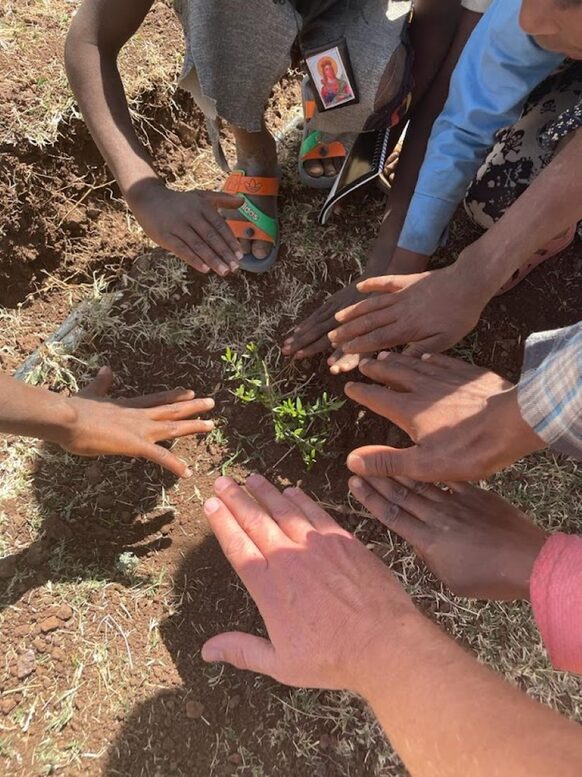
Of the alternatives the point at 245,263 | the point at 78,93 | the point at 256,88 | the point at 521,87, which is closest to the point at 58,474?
the point at 245,263

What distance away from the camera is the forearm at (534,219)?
4.93ft

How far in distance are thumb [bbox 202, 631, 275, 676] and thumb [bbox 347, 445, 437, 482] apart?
0.49 m

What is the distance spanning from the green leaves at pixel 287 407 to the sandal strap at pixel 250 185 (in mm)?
593

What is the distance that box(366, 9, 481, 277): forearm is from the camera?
2062mm

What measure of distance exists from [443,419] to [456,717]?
742 mm

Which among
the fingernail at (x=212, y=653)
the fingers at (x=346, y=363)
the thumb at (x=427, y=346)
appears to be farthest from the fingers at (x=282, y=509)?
the thumb at (x=427, y=346)

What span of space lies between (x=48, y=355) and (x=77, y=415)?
609 millimetres

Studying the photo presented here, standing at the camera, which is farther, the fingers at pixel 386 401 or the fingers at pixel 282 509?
the fingers at pixel 386 401

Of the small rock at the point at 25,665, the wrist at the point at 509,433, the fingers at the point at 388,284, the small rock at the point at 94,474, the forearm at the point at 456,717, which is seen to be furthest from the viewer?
the small rock at the point at 94,474

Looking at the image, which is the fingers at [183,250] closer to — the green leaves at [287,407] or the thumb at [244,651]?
the green leaves at [287,407]

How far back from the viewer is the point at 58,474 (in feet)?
6.84

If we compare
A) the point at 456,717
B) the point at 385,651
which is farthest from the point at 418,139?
the point at 456,717

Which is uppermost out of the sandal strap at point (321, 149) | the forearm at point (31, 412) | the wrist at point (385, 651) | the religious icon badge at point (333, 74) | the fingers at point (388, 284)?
the religious icon badge at point (333, 74)

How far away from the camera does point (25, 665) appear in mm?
1837
